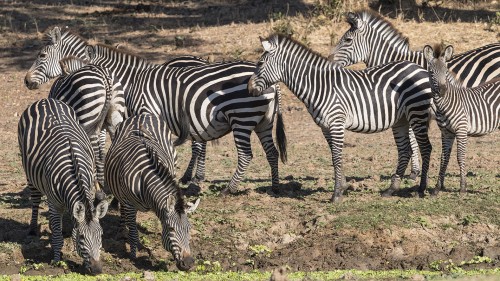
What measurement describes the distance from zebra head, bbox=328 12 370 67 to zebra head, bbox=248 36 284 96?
7.38 ft

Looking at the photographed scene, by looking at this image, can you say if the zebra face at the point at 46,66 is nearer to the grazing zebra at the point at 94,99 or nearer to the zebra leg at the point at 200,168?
the grazing zebra at the point at 94,99

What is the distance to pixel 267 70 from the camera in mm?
13109

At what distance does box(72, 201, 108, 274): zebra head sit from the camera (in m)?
9.98

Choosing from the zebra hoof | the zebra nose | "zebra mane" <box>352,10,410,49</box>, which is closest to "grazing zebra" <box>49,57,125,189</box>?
the zebra nose

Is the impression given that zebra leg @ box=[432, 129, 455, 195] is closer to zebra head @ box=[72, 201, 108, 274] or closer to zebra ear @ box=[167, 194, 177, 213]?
zebra ear @ box=[167, 194, 177, 213]

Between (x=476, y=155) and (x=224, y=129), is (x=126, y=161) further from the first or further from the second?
(x=476, y=155)

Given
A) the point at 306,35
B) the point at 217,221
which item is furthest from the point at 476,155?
the point at 306,35

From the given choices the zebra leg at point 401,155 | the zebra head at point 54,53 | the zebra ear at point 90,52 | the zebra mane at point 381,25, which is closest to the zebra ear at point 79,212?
the zebra ear at point 90,52

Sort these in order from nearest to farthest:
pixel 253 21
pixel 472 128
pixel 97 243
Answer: pixel 97 243 → pixel 472 128 → pixel 253 21

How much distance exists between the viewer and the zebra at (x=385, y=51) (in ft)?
49.1

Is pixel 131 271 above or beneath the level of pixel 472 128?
beneath

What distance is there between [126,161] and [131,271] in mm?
1283

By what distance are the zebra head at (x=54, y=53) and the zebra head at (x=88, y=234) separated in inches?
231

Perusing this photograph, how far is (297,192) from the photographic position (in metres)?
13.7
